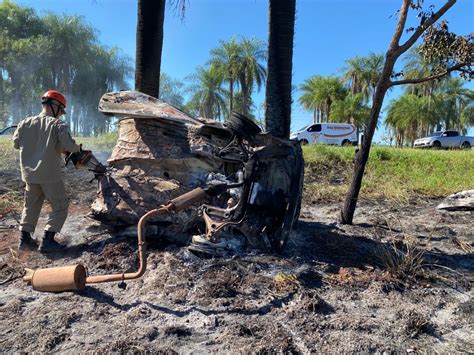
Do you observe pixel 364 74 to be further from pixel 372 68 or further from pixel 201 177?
pixel 201 177

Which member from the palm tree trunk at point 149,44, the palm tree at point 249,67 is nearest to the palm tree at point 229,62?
the palm tree at point 249,67

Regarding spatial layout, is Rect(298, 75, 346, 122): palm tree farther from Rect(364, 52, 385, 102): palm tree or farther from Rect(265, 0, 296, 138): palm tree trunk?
Rect(265, 0, 296, 138): palm tree trunk

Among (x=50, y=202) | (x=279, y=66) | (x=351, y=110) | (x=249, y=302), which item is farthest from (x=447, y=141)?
(x=50, y=202)

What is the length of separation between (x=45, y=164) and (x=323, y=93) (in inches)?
1580

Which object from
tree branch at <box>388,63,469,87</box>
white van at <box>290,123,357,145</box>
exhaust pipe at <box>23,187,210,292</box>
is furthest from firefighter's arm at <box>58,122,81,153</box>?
white van at <box>290,123,357,145</box>

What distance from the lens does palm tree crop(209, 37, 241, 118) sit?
1417 inches

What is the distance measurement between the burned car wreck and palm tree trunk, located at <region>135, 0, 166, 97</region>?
1408mm

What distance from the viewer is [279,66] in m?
5.15

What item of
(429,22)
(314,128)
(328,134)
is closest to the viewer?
(429,22)

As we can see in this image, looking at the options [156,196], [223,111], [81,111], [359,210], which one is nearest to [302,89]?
[223,111]

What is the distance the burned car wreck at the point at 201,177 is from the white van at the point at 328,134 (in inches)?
819

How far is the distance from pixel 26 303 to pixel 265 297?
1.84 meters

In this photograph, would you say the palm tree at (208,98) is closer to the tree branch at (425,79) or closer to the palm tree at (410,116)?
the palm tree at (410,116)

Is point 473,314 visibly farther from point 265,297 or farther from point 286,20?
Result: point 286,20
